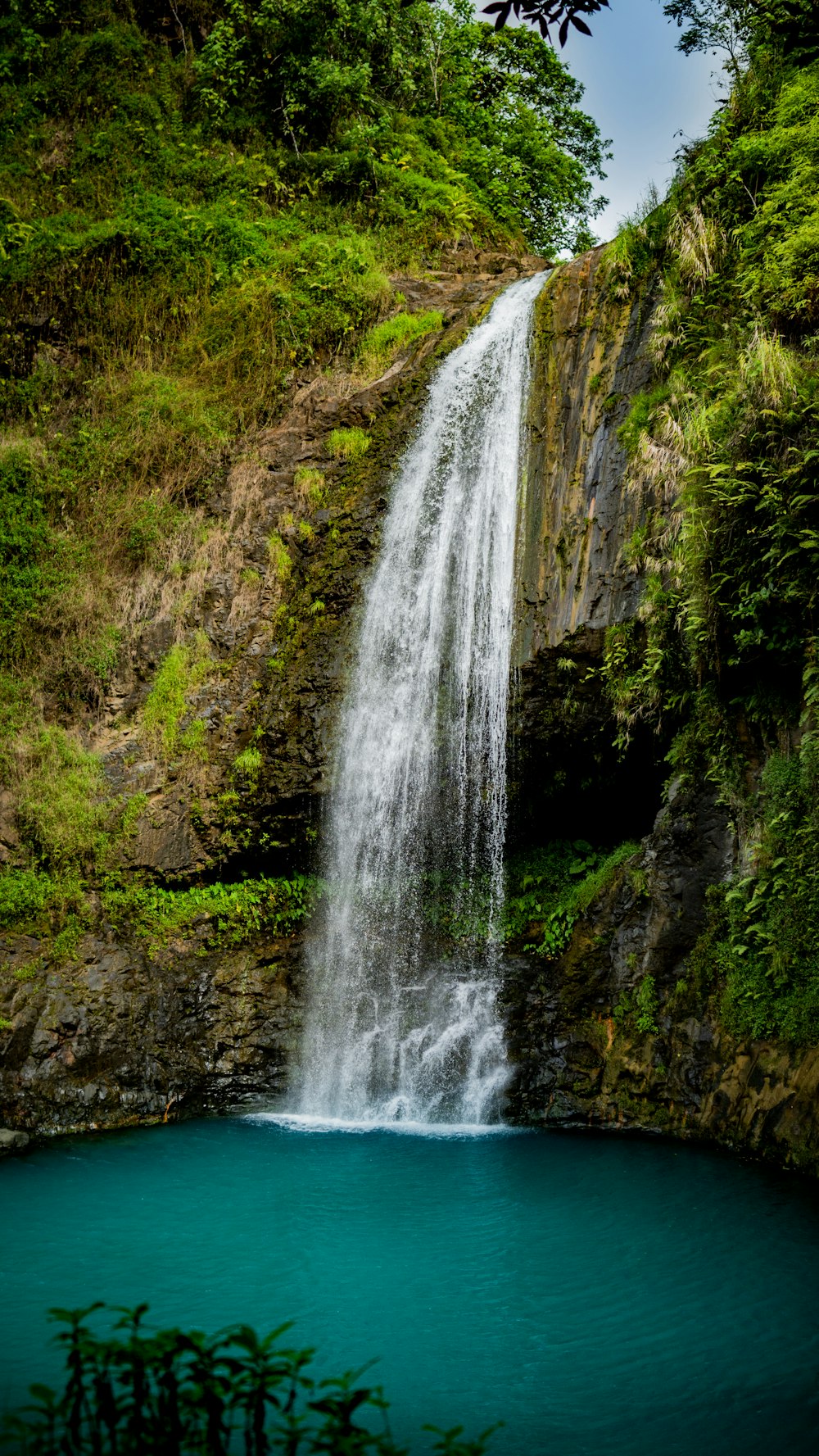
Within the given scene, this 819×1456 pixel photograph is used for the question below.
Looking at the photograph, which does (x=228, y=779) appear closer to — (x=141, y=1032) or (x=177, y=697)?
(x=177, y=697)

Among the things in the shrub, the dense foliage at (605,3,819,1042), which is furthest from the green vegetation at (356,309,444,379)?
the shrub

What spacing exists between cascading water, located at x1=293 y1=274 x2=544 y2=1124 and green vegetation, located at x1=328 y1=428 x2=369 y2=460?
1.53m

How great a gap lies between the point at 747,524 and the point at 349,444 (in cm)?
655

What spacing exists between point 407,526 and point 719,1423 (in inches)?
385

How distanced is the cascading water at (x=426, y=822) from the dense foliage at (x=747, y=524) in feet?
5.64

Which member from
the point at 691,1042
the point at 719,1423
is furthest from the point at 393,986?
the point at 719,1423

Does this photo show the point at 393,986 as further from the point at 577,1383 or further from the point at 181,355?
the point at 181,355

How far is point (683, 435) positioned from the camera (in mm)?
9992

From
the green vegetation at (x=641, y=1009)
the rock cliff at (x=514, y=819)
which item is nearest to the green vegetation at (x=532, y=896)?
the rock cliff at (x=514, y=819)

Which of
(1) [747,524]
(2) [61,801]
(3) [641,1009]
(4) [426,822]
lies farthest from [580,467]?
(2) [61,801]

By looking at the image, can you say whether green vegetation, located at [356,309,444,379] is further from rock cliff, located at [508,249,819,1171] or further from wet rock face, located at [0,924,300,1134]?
wet rock face, located at [0,924,300,1134]

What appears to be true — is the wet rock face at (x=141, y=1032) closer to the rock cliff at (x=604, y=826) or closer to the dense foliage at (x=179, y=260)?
the dense foliage at (x=179, y=260)

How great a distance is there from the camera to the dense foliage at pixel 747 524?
799 centimetres

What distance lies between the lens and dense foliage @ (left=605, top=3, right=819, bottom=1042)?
26.2ft
